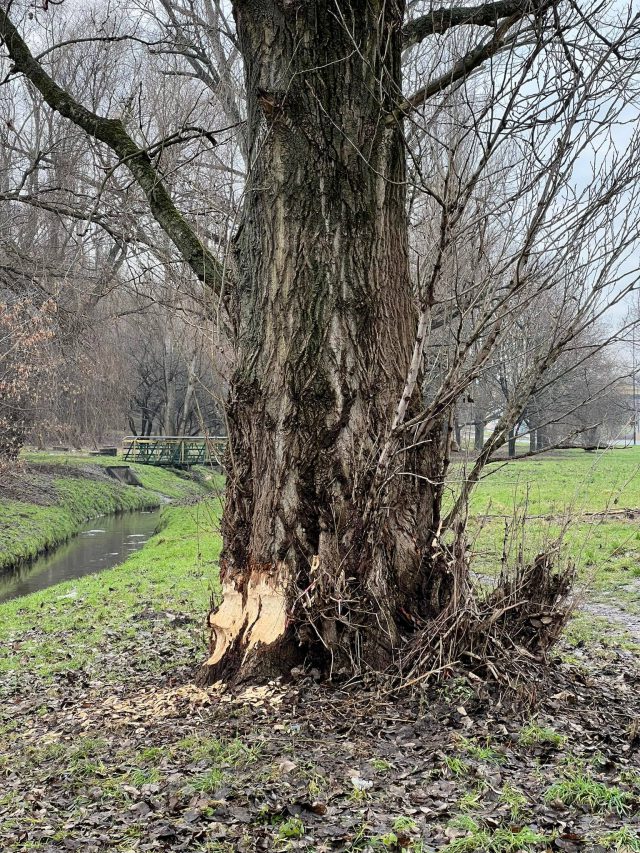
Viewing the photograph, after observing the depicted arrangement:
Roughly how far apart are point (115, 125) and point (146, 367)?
35576mm

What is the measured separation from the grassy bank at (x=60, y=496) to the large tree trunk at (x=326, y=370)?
40.9 ft

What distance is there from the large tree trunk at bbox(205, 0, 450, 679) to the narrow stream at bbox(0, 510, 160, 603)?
386 inches

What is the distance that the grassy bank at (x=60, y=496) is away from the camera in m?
17.1

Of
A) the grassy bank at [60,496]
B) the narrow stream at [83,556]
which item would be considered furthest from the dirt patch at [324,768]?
the grassy bank at [60,496]

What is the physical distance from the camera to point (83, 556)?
16469 millimetres

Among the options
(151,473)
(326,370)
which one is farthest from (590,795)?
(151,473)

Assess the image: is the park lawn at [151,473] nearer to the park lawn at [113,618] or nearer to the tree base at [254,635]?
the park lawn at [113,618]

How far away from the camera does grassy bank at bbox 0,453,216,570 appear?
17.1 m

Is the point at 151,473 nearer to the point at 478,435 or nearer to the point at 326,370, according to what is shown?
the point at 478,435

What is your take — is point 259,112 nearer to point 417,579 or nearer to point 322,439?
point 322,439

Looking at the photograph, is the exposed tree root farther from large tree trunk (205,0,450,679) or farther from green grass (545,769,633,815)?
green grass (545,769,633,815)

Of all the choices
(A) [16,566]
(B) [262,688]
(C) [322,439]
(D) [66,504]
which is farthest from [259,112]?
(D) [66,504]

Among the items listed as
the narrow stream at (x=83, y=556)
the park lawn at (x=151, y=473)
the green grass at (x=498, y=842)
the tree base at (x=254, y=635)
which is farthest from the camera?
the park lawn at (x=151, y=473)

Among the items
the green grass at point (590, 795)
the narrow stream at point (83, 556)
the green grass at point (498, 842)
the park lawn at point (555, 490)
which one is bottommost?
the narrow stream at point (83, 556)
